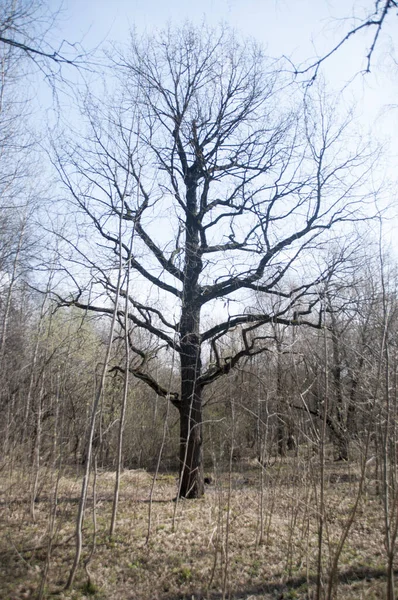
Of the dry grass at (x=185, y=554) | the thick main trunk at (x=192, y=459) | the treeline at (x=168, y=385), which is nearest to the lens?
the dry grass at (x=185, y=554)

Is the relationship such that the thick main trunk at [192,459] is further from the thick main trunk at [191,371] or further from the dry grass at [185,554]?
the dry grass at [185,554]

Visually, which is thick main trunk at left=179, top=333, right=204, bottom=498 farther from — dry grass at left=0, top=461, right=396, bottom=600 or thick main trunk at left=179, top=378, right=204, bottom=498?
dry grass at left=0, top=461, right=396, bottom=600

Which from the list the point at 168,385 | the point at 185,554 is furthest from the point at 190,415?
the point at 185,554

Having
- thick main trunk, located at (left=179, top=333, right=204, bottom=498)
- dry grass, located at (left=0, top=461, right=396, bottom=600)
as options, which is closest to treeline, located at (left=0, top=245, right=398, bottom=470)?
thick main trunk, located at (left=179, top=333, right=204, bottom=498)

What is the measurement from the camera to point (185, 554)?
20.7 feet

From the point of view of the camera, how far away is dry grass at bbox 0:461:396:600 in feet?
16.7

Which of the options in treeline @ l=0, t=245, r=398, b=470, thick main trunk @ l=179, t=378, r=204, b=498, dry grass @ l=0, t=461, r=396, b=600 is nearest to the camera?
dry grass @ l=0, t=461, r=396, b=600

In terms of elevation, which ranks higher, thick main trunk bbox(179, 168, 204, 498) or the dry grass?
thick main trunk bbox(179, 168, 204, 498)

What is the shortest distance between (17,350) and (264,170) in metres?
9.65

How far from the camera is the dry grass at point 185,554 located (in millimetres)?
5094

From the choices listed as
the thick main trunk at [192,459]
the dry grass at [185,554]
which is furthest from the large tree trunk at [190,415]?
the dry grass at [185,554]

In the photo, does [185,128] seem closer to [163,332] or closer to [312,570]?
[163,332]

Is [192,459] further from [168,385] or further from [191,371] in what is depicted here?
→ [168,385]

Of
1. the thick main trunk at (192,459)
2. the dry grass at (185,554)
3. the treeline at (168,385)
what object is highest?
the treeline at (168,385)
